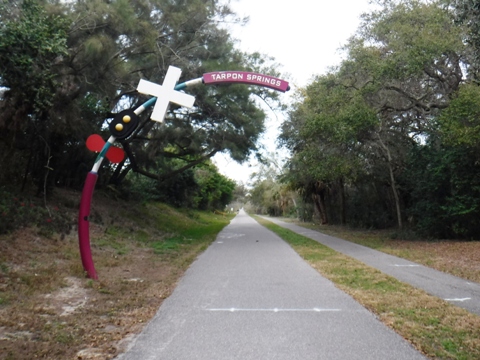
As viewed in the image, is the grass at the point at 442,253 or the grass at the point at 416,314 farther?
the grass at the point at 442,253

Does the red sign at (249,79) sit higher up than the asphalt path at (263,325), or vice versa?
the red sign at (249,79)

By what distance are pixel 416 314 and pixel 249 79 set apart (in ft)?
18.4

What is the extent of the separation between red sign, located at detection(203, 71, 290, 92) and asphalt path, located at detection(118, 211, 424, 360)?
414 cm

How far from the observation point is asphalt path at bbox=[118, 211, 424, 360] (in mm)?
5273

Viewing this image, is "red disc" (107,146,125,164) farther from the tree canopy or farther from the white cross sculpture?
the tree canopy

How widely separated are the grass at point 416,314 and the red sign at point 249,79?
4.31 m

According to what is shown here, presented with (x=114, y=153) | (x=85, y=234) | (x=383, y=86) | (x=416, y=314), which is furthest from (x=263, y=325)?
(x=383, y=86)

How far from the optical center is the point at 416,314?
6.96m

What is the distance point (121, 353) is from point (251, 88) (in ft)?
50.4

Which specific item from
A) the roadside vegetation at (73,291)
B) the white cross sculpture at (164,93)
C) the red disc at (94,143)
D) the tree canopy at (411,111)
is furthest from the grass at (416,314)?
the tree canopy at (411,111)

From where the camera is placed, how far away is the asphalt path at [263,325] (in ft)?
17.3

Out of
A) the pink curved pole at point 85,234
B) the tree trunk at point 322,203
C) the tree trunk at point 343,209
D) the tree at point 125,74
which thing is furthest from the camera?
the tree trunk at point 322,203

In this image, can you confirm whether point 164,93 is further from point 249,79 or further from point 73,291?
point 73,291

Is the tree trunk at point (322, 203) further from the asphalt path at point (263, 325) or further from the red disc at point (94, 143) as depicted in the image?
the red disc at point (94, 143)
